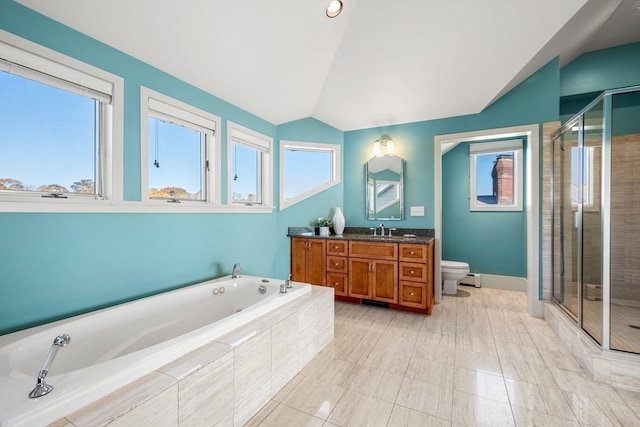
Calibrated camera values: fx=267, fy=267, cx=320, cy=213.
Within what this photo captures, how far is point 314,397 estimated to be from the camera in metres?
1.62

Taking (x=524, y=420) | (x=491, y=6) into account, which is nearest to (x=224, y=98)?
(x=491, y=6)

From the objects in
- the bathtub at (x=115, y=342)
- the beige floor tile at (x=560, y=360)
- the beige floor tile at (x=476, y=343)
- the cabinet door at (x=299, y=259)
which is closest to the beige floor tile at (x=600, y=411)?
the beige floor tile at (x=560, y=360)

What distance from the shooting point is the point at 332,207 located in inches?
150

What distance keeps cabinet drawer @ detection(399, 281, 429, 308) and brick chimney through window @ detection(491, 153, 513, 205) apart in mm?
2092

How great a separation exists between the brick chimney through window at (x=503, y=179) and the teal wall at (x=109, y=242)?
3569 mm

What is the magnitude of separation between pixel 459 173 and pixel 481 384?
3.17 m

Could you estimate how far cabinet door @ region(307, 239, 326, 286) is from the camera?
3.33 m

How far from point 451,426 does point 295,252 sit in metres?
2.41

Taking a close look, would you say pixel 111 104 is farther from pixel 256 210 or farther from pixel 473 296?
pixel 473 296

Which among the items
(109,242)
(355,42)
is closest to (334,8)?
(355,42)

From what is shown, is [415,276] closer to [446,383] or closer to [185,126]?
[446,383]

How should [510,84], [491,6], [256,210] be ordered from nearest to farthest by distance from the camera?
[491,6] → [510,84] → [256,210]

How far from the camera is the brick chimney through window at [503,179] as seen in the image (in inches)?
152

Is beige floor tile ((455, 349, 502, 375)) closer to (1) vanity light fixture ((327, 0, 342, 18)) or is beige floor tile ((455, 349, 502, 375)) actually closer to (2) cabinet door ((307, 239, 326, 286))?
(2) cabinet door ((307, 239, 326, 286))
